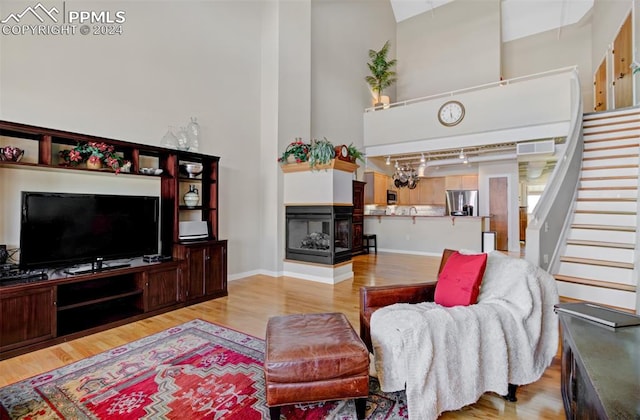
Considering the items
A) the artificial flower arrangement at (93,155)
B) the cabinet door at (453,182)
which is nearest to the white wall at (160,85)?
the artificial flower arrangement at (93,155)

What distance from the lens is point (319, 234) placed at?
5.18 m

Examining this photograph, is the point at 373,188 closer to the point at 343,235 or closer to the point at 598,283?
the point at 343,235

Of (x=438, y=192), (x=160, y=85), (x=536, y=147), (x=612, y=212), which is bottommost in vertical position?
(x=612, y=212)

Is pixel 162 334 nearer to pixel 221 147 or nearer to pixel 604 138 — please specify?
pixel 221 147

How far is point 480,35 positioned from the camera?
28.3 ft

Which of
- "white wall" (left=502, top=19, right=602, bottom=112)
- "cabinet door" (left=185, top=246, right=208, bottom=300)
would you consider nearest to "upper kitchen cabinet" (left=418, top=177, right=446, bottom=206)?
"white wall" (left=502, top=19, right=602, bottom=112)

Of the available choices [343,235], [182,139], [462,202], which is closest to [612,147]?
[462,202]

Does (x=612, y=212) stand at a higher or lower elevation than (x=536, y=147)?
lower

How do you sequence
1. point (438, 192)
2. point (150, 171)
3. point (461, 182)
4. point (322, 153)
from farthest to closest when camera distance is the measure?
point (438, 192), point (461, 182), point (322, 153), point (150, 171)

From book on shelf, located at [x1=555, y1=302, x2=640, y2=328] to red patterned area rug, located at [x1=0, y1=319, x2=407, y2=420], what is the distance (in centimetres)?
110

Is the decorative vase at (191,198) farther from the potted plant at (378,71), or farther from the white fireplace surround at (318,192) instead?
the potted plant at (378,71)

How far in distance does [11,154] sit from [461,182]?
9931 mm

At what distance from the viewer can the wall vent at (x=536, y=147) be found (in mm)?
6274

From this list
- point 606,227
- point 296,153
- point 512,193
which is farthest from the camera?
point 512,193
